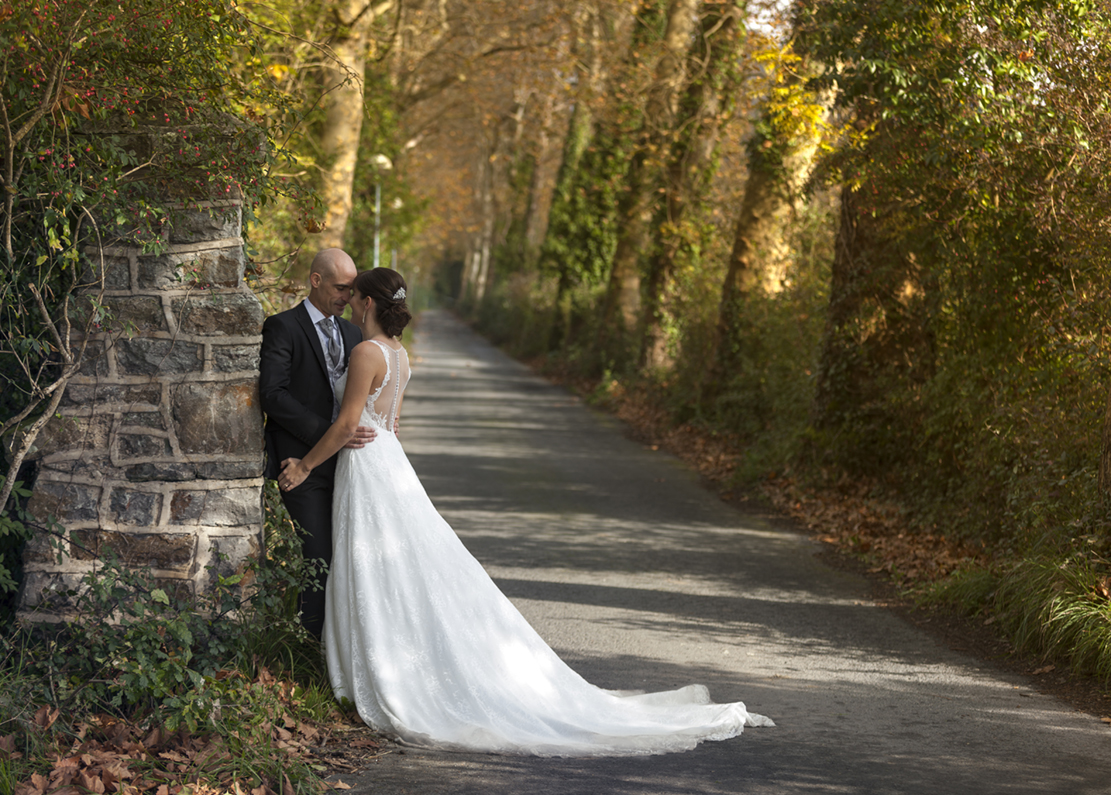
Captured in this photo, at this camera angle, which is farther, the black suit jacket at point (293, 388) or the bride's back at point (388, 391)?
the bride's back at point (388, 391)

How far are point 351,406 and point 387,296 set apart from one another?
604mm

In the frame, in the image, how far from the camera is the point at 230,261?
5430 mm

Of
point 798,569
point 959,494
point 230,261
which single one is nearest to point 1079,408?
point 959,494

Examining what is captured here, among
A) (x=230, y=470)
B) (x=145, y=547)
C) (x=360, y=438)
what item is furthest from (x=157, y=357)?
(x=360, y=438)

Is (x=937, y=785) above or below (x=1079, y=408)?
below

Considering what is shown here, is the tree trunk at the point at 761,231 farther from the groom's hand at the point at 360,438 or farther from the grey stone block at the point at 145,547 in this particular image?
the grey stone block at the point at 145,547

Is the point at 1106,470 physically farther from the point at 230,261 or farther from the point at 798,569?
the point at 230,261

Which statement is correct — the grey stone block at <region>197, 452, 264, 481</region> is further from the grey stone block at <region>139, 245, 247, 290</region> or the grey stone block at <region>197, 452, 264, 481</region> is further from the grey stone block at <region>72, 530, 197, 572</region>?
the grey stone block at <region>139, 245, 247, 290</region>

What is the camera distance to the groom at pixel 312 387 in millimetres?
5559

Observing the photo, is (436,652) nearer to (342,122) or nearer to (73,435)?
(73,435)

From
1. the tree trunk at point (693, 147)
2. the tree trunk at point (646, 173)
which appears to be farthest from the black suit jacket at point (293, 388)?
the tree trunk at point (646, 173)

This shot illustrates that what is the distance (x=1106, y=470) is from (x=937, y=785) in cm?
344

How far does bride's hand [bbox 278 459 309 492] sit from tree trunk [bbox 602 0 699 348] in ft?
50.9

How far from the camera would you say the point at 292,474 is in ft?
18.2
